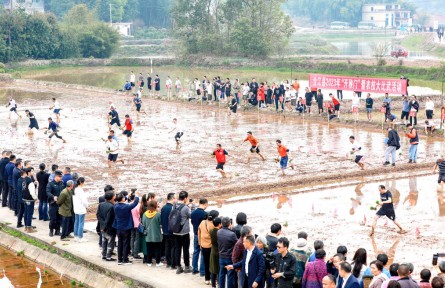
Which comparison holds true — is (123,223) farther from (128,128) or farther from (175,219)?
(128,128)

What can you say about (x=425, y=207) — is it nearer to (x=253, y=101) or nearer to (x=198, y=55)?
(x=253, y=101)

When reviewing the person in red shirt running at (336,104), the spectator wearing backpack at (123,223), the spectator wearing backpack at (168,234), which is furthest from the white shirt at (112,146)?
the person in red shirt running at (336,104)

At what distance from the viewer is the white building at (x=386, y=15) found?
18900 cm

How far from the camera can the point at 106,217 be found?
15.8 m

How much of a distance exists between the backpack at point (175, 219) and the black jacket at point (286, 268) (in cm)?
296

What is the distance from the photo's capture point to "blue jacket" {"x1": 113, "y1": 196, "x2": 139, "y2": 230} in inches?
607

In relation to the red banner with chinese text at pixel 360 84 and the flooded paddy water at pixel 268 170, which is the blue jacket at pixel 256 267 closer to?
the flooded paddy water at pixel 268 170

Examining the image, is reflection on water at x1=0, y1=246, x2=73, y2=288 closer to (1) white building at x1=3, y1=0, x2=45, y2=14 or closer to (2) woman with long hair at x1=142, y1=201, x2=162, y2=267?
(2) woman with long hair at x1=142, y1=201, x2=162, y2=267

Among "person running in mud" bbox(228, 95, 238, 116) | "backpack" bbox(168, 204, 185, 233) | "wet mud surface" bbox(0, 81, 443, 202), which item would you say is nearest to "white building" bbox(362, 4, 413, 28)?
"person running in mud" bbox(228, 95, 238, 116)

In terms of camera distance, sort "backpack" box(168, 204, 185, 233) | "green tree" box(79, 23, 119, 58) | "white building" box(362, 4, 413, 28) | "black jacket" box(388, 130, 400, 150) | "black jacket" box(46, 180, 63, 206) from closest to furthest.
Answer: "backpack" box(168, 204, 185, 233), "black jacket" box(46, 180, 63, 206), "black jacket" box(388, 130, 400, 150), "green tree" box(79, 23, 119, 58), "white building" box(362, 4, 413, 28)

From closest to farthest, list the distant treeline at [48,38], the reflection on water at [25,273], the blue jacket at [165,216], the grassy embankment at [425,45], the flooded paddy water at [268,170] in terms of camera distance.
A: 1. the blue jacket at [165,216]
2. the reflection on water at [25,273]
3. the flooded paddy water at [268,170]
4. the distant treeline at [48,38]
5. the grassy embankment at [425,45]

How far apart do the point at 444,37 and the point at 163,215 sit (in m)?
99.5

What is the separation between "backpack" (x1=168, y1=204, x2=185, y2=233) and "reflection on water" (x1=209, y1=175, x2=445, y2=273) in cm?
380

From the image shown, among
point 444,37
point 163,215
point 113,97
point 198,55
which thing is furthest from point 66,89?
point 444,37
